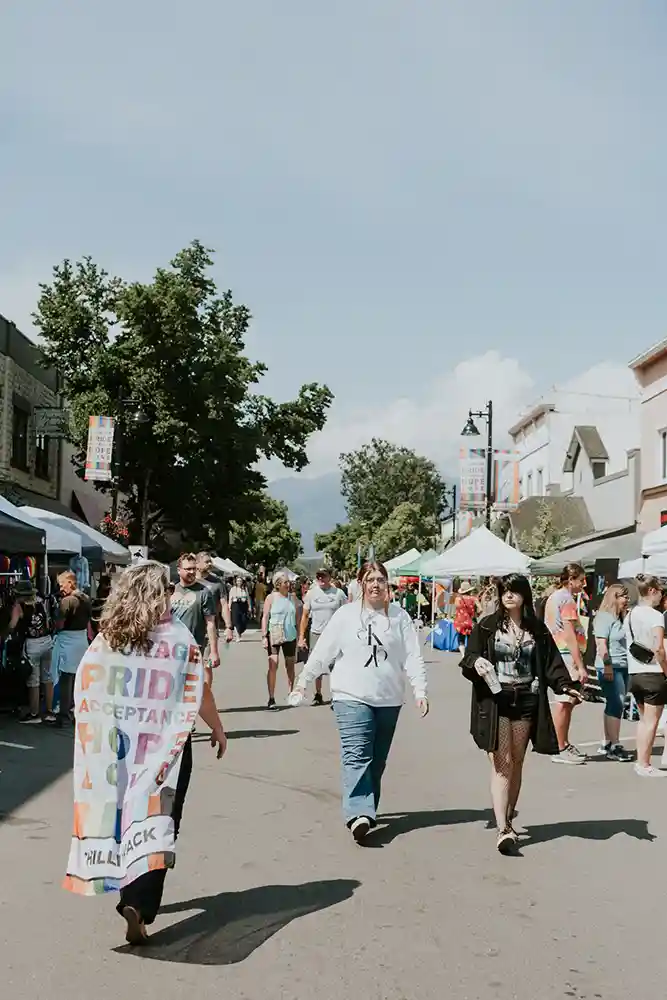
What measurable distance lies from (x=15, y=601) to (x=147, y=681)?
8.67 meters

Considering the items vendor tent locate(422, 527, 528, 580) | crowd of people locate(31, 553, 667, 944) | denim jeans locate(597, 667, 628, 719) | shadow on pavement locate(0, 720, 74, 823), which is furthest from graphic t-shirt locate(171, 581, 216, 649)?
vendor tent locate(422, 527, 528, 580)

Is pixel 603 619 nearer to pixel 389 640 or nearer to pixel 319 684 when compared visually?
pixel 389 640

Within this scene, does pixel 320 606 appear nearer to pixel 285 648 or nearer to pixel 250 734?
pixel 285 648

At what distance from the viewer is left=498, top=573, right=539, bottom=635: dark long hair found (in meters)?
7.41

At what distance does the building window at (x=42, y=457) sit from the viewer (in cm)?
3469

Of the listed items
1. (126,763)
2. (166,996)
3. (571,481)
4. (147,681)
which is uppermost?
(571,481)

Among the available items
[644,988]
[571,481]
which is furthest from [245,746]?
[571,481]

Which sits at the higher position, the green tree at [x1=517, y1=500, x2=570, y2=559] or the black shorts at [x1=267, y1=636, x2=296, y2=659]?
the green tree at [x1=517, y1=500, x2=570, y2=559]

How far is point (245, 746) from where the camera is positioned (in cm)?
1195

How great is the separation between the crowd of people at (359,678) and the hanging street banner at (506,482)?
33.5 m

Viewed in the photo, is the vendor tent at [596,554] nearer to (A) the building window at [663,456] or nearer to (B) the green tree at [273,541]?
(A) the building window at [663,456]

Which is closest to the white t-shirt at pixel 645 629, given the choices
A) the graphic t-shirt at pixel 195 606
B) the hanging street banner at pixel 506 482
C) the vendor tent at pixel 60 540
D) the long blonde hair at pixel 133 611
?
the graphic t-shirt at pixel 195 606

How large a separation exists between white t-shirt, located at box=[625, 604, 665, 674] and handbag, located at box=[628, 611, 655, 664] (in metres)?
0.02

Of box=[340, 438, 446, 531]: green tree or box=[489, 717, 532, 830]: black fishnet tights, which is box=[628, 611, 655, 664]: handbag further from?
box=[340, 438, 446, 531]: green tree
